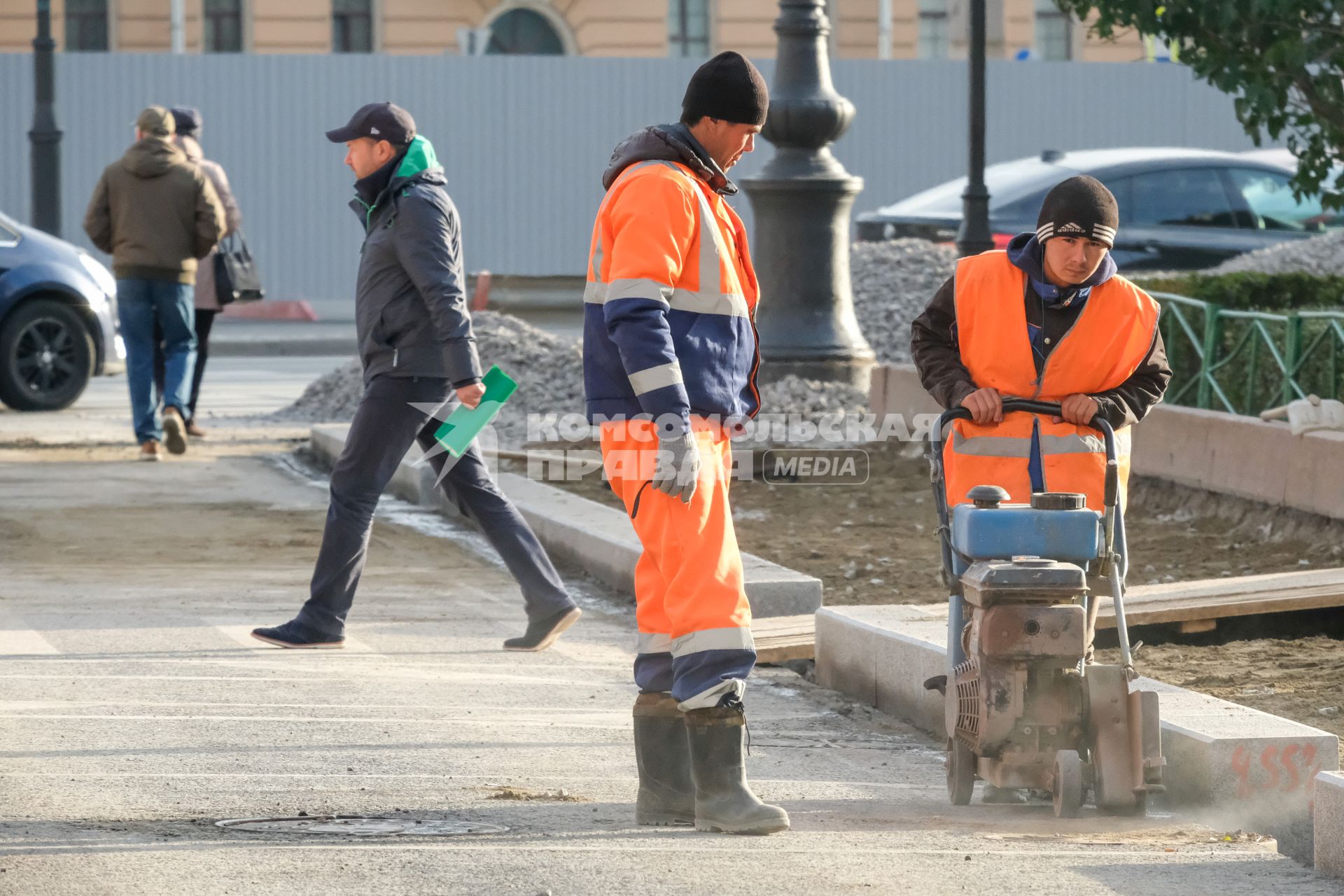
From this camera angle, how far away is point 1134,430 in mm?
10312

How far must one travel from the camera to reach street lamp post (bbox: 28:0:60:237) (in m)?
24.0

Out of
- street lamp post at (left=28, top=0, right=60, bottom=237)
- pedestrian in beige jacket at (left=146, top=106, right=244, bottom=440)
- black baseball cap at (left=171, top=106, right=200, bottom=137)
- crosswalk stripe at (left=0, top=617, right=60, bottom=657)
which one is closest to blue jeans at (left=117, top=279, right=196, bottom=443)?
pedestrian in beige jacket at (left=146, top=106, right=244, bottom=440)

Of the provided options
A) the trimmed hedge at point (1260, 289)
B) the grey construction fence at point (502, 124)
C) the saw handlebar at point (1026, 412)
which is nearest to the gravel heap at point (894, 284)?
the trimmed hedge at point (1260, 289)

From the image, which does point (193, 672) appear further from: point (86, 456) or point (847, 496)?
point (86, 456)

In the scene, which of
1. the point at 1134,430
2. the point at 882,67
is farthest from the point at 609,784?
the point at 882,67

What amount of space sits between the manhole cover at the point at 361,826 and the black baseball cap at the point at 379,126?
288 centimetres

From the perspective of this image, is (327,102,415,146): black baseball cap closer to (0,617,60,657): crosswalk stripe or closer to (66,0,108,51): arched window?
(0,617,60,657): crosswalk stripe

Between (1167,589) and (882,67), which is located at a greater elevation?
(882,67)

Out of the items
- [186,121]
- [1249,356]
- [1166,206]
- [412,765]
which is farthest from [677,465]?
[1166,206]

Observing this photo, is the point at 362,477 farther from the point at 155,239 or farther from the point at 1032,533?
the point at 155,239

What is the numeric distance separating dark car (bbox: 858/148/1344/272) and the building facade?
15.4 metres

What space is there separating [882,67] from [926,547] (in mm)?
19889

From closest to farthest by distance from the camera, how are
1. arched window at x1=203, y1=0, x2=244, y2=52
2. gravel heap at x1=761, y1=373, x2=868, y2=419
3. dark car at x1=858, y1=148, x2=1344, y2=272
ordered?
gravel heap at x1=761, y1=373, x2=868, y2=419
dark car at x1=858, y1=148, x2=1344, y2=272
arched window at x1=203, y1=0, x2=244, y2=52

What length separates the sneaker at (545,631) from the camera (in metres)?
7.46
